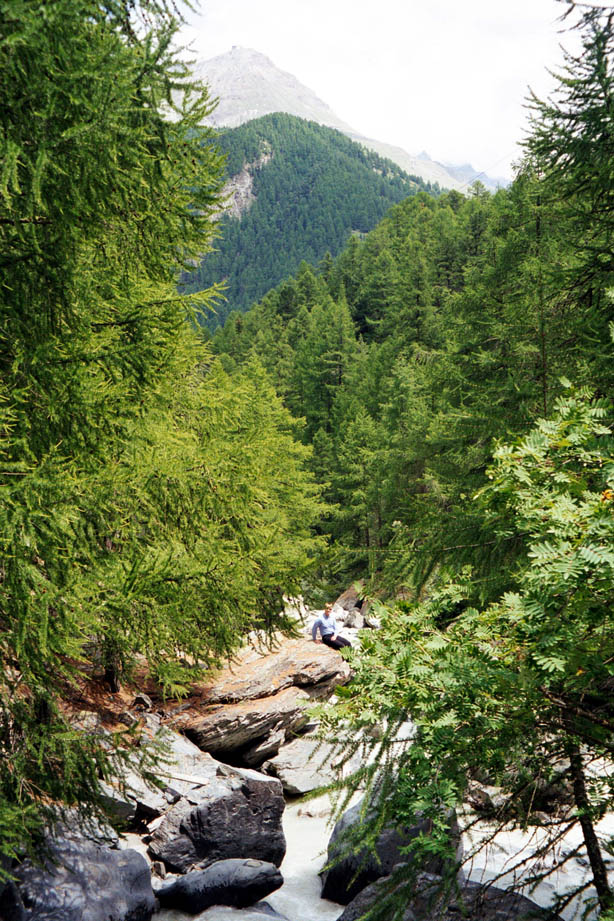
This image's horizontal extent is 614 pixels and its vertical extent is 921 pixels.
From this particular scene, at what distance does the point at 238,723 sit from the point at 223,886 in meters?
3.47

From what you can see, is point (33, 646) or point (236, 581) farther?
point (236, 581)

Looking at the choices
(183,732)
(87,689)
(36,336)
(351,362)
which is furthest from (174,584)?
(351,362)

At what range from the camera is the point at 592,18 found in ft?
→ 19.6

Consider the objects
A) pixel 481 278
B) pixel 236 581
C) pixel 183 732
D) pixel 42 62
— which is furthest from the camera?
pixel 481 278

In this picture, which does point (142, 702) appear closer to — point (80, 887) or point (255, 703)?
point (255, 703)

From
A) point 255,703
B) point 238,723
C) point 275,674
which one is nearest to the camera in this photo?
point 238,723

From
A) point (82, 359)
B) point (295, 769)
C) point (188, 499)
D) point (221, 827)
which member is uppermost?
point (82, 359)

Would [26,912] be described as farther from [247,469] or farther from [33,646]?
[247,469]

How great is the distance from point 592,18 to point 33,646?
756cm

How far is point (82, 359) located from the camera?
197 inches

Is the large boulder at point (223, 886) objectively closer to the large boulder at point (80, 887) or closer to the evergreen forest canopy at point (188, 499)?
the large boulder at point (80, 887)

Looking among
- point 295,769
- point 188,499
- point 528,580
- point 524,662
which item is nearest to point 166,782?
point 295,769

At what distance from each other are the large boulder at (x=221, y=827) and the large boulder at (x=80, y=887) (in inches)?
49.8

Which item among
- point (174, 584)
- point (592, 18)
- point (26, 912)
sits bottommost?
point (26, 912)
